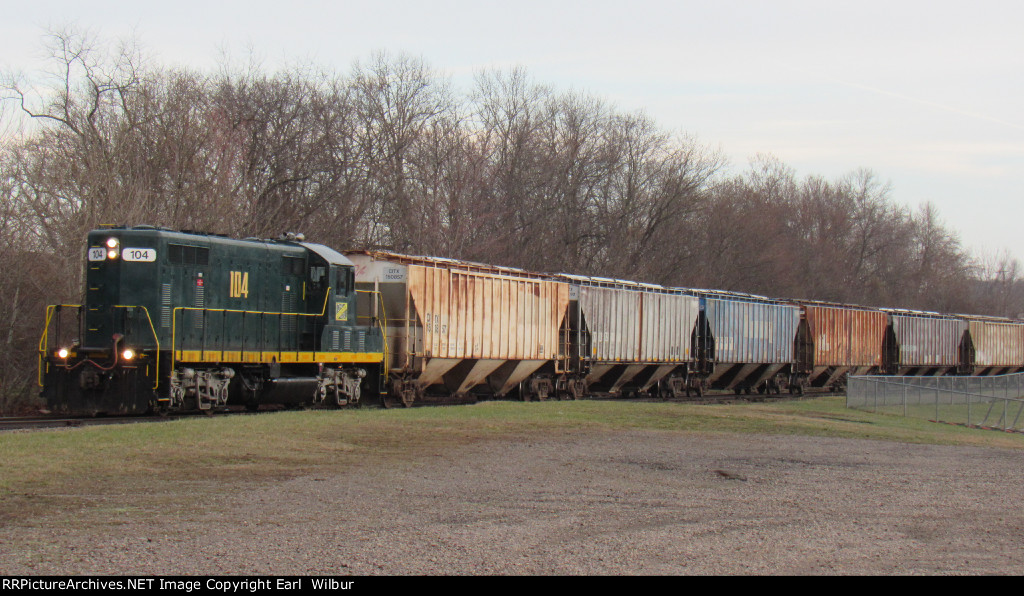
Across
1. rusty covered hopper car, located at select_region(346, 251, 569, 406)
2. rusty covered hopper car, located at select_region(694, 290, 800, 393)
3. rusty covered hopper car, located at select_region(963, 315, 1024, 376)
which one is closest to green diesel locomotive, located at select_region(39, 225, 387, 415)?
rusty covered hopper car, located at select_region(346, 251, 569, 406)

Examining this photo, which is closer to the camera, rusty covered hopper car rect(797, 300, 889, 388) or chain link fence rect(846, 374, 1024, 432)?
chain link fence rect(846, 374, 1024, 432)

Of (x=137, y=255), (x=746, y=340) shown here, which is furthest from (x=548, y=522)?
(x=746, y=340)

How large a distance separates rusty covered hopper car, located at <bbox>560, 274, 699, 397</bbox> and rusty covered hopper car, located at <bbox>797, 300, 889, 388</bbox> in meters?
7.29

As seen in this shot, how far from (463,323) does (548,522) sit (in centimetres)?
1530

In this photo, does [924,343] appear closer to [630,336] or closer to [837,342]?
[837,342]

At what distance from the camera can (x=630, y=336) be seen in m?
29.5

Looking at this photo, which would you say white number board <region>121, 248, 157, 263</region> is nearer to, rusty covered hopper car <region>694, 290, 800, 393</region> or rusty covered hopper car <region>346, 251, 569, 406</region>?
rusty covered hopper car <region>346, 251, 569, 406</region>

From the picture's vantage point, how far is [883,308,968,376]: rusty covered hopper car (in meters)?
43.9

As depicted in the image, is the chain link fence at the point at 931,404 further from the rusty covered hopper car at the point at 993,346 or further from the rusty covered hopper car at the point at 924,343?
the rusty covered hopper car at the point at 993,346

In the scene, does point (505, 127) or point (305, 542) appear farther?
point (505, 127)

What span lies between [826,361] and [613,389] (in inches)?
495

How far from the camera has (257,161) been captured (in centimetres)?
3944
